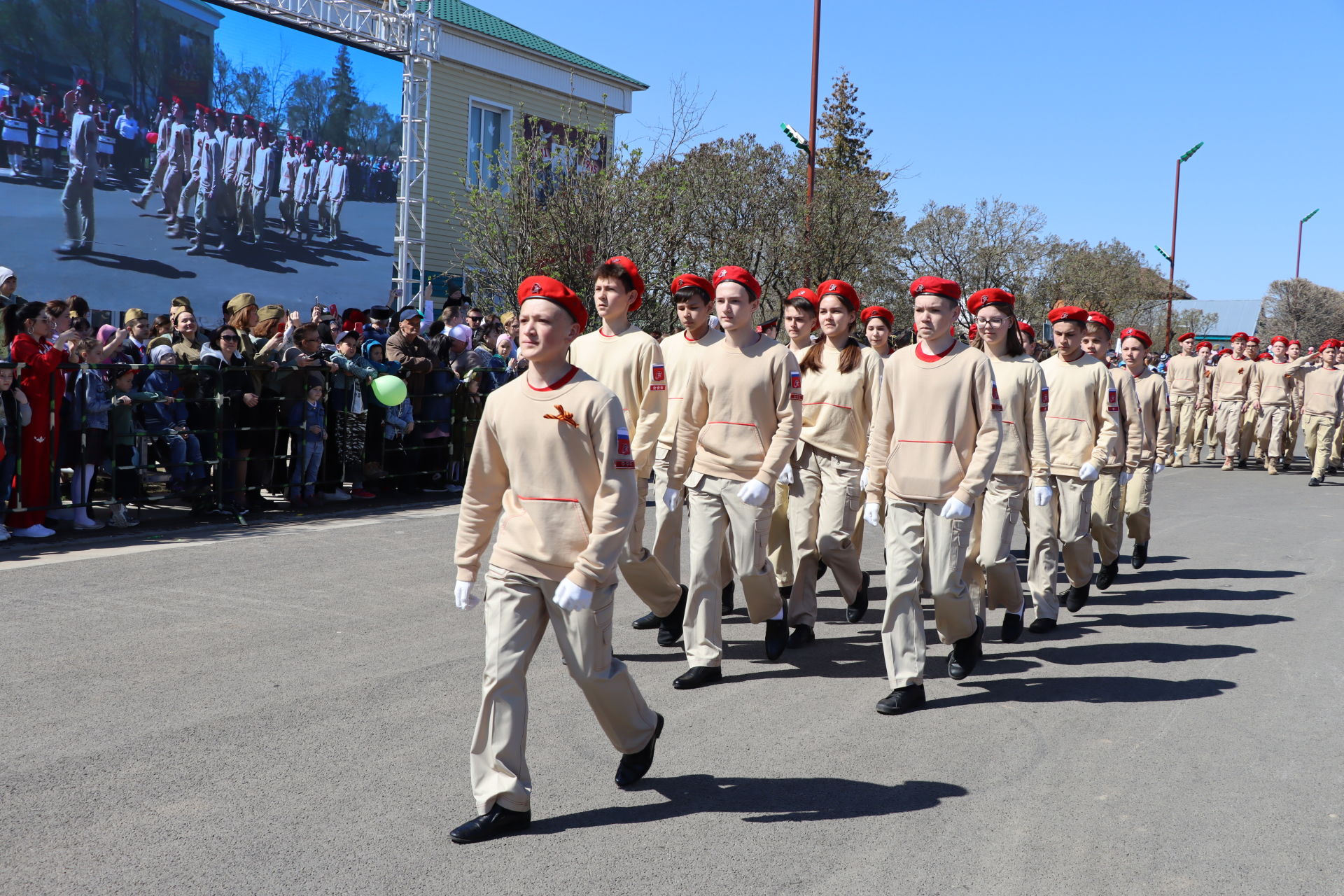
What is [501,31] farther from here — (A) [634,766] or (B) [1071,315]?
(A) [634,766]

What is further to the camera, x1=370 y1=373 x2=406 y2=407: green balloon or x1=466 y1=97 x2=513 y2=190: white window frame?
x1=466 y1=97 x2=513 y2=190: white window frame

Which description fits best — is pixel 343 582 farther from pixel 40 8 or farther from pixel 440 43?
pixel 440 43

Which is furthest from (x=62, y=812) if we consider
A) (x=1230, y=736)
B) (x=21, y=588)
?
(x=1230, y=736)

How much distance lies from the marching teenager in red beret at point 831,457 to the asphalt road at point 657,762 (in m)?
0.37

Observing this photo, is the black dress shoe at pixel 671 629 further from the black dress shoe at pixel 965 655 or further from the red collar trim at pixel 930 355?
the red collar trim at pixel 930 355

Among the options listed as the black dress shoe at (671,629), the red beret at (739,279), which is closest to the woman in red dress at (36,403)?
the black dress shoe at (671,629)

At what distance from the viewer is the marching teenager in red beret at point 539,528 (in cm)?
413

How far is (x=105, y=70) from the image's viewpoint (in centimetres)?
1820

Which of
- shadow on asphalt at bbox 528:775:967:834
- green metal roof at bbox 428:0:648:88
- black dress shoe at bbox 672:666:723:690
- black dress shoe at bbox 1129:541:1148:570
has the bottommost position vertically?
shadow on asphalt at bbox 528:775:967:834

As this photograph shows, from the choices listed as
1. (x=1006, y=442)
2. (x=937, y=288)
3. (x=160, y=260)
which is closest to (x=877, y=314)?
(x=1006, y=442)

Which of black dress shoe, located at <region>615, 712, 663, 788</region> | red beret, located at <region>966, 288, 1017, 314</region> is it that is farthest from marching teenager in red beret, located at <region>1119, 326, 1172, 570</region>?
black dress shoe, located at <region>615, 712, 663, 788</region>

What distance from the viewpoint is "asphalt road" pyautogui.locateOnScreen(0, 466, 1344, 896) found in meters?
3.89

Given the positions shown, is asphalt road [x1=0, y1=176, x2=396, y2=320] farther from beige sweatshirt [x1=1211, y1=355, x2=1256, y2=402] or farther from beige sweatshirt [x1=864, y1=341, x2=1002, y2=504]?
beige sweatshirt [x1=1211, y1=355, x2=1256, y2=402]

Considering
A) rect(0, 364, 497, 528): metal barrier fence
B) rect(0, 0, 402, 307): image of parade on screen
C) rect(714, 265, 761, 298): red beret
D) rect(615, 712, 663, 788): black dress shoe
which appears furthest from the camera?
rect(0, 0, 402, 307): image of parade on screen
